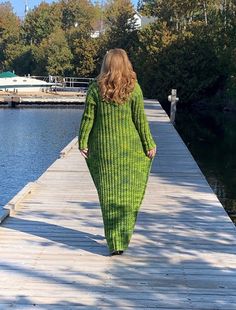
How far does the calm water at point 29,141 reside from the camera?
15602mm

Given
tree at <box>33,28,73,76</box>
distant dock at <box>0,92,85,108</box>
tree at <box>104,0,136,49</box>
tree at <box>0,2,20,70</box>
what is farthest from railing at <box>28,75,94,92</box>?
tree at <box>0,2,20,70</box>

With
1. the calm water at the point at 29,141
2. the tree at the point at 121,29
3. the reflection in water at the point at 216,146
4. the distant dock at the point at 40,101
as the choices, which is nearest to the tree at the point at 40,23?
the tree at the point at 121,29

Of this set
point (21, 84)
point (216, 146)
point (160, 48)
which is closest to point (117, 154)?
point (216, 146)

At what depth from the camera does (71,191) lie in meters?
8.61

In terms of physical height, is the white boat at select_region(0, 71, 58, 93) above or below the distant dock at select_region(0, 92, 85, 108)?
above

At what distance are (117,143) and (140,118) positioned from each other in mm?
280

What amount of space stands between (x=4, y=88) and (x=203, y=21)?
17.5 m

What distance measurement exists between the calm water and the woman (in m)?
7.41

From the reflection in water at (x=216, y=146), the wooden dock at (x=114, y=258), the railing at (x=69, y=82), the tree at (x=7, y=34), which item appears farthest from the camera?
the tree at (x=7, y=34)

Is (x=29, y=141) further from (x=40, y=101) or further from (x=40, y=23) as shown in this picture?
(x=40, y=23)

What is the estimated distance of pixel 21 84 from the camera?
163 feet

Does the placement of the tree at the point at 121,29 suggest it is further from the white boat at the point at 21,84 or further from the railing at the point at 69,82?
the white boat at the point at 21,84

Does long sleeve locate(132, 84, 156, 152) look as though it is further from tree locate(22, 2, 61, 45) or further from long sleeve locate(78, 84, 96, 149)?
tree locate(22, 2, 61, 45)

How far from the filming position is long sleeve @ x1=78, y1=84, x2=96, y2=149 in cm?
518
